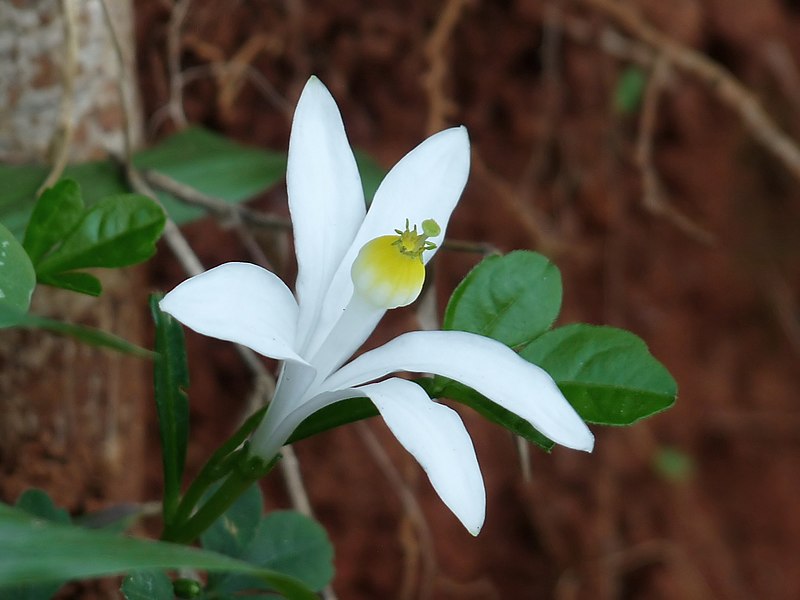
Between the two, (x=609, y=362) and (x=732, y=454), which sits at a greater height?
(x=609, y=362)

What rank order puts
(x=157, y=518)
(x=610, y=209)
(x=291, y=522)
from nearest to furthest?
(x=291, y=522), (x=157, y=518), (x=610, y=209)

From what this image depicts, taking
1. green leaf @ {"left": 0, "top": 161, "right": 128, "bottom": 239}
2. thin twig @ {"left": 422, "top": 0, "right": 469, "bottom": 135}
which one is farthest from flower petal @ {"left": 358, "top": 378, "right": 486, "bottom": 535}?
thin twig @ {"left": 422, "top": 0, "right": 469, "bottom": 135}

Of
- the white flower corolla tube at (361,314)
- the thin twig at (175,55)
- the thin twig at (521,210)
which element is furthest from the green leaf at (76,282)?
the thin twig at (521,210)

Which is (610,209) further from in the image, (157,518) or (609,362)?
(609,362)

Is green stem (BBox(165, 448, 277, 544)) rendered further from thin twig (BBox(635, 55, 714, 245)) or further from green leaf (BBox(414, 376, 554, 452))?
thin twig (BBox(635, 55, 714, 245))

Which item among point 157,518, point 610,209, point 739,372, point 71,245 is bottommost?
point 157,518

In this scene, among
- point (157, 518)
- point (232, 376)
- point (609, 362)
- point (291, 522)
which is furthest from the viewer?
point (232, 376)

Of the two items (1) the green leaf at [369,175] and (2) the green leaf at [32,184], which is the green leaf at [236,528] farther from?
(1) the green leaf at [369,175]

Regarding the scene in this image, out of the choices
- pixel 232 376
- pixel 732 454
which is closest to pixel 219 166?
pixel 232 376
